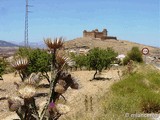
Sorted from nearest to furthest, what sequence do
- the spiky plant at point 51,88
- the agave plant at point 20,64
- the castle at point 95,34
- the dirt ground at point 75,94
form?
the spiky plant at point 51,88 → the agave plant at point 20,64 → the dirt ground at point 75,94 → the castle at point 95,34

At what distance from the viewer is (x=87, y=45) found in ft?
461

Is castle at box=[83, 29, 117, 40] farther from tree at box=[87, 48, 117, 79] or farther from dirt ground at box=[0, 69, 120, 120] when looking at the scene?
dirt ground at box=[0, 69, 120, 120]

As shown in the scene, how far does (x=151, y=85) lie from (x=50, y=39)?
15194 millimetres

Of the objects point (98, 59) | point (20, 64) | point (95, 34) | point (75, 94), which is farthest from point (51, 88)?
point (95, 34)

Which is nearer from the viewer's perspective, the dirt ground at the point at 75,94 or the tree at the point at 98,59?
the dirt ground at the point at 75,94

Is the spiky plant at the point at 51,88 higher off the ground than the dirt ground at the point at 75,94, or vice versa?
the spiky plant at the point at 51,88

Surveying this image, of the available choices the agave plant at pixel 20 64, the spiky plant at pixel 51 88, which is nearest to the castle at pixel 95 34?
the spiky plant at pixel 51 88

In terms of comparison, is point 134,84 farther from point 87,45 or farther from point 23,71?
point 87,45

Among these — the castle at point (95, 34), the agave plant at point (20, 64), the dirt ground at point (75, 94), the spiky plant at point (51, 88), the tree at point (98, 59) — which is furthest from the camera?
the castle at point (95, 34)

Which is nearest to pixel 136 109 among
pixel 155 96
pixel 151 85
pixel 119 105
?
pixel 119 105

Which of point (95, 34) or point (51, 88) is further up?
point (51, 88)

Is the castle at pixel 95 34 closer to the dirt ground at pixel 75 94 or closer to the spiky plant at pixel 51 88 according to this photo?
the dirt ground at pixel 75 94

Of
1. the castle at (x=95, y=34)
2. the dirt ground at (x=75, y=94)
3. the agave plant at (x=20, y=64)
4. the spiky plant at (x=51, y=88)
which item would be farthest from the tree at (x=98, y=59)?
the castle at (x=95, y=34)

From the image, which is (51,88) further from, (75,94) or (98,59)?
(98,59)
